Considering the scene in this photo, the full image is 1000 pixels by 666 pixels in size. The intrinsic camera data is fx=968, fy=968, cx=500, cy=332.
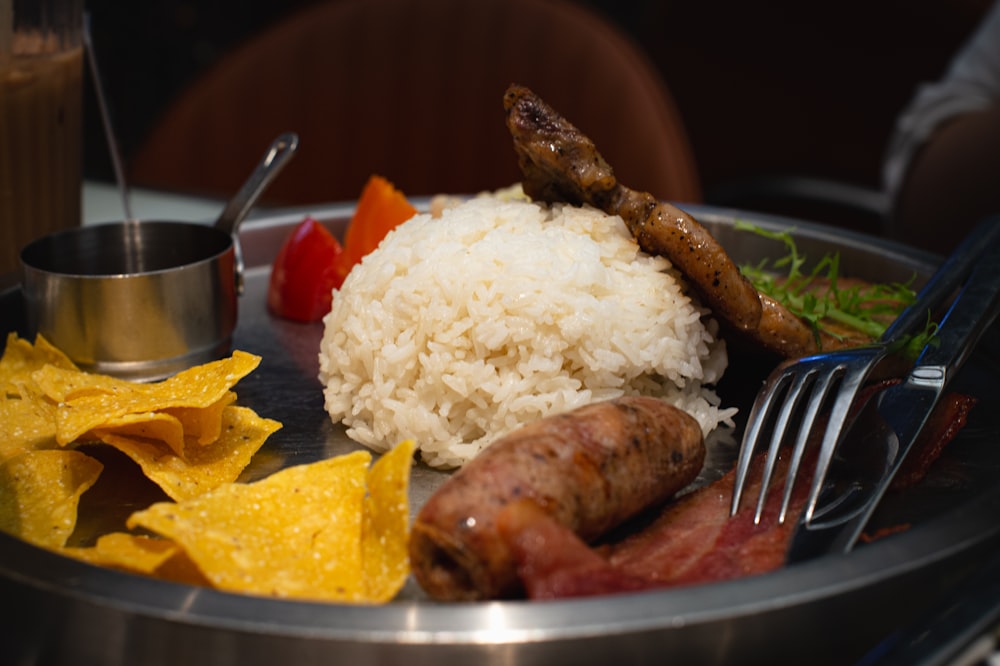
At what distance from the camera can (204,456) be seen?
1628 mm

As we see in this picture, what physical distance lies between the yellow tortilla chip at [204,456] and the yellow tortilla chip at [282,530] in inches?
7.5

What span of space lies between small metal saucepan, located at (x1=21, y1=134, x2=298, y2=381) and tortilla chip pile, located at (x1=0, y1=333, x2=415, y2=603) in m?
0.09

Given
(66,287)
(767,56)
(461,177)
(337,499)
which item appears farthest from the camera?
(767,56)

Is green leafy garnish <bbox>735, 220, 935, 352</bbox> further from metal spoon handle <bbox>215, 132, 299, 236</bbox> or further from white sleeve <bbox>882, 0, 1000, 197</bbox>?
white sleeve <bbox>882, 0, 1000, 197</bbox>

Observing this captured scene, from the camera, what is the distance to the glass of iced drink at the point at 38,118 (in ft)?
7.55

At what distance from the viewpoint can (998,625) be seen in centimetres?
112

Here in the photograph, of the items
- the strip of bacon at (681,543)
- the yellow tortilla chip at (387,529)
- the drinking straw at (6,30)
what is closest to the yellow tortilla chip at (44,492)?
the yellow tortilla chip at (387,529)

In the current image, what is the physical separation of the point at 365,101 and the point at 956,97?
2.59 meters

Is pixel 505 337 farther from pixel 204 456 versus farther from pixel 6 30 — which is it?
pixel 6 30

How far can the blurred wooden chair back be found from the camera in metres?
4.37

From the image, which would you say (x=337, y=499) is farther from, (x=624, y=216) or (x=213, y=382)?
(x=624, y=216)

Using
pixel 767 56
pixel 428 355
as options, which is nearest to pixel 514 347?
pixel 428 355

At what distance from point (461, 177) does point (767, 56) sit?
8.96 feet

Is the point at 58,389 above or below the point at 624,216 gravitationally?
below
